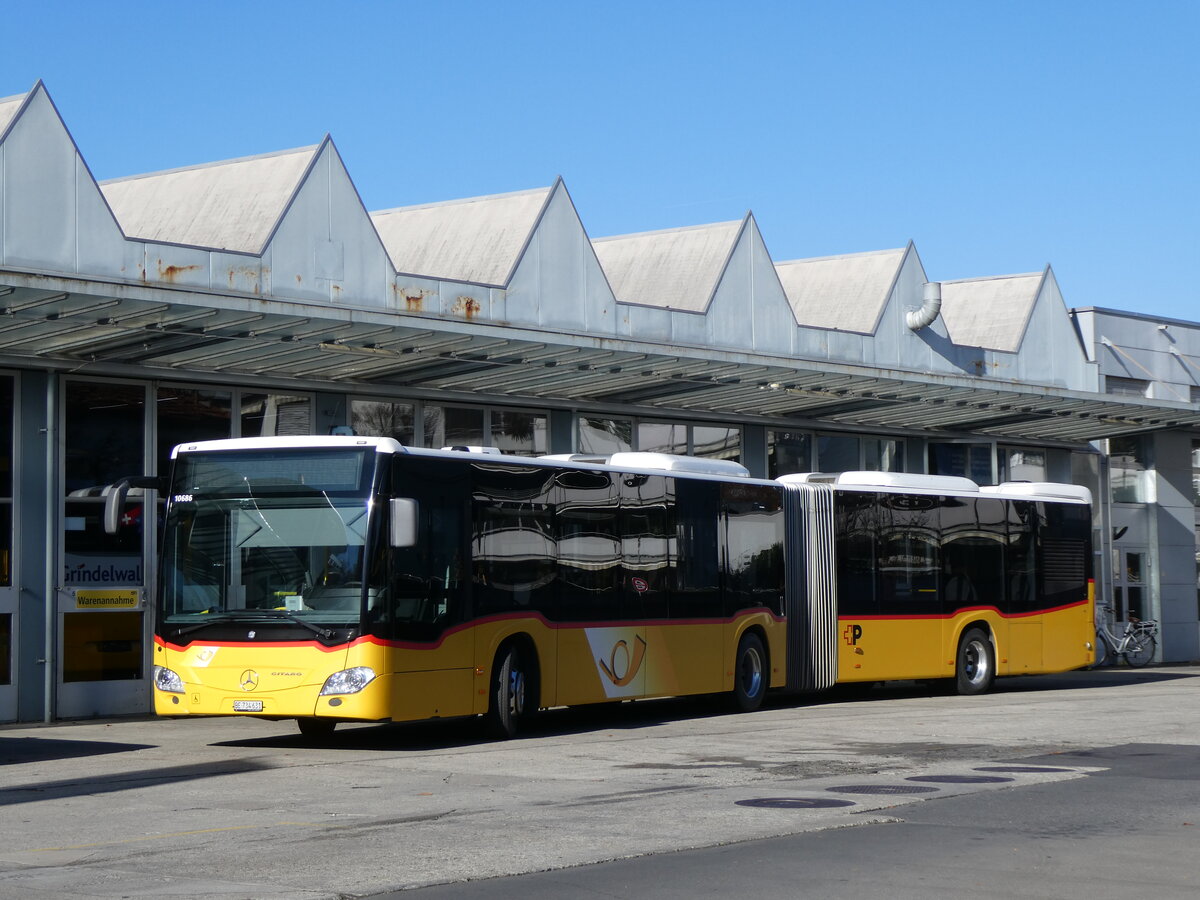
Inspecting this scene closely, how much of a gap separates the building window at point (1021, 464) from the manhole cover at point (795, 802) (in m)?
26.0

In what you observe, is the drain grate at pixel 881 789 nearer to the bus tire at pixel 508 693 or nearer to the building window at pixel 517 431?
the bus tire at pixel 508 693

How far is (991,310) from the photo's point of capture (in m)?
36.8

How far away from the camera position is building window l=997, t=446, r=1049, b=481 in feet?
121

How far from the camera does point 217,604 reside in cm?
1606

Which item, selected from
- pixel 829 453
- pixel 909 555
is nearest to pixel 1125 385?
pixel 829 453

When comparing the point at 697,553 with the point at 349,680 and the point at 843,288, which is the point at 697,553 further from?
the point at 843,288

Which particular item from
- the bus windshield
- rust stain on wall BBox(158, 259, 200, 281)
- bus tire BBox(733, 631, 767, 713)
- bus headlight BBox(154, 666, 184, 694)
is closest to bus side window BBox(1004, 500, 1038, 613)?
bus tire BBox(733, 631, 767, 713)

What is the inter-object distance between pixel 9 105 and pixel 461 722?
8.67m

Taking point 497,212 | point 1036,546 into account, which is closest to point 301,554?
point 497,212

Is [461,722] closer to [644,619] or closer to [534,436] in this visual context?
[644,619]

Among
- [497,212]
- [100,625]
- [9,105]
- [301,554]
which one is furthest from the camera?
[497,212]

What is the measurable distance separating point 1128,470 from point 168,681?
28.8m

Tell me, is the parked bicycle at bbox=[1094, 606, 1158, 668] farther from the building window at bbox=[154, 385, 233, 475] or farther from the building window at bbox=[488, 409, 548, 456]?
the building window at bbox=[154, 385, 233, 475]

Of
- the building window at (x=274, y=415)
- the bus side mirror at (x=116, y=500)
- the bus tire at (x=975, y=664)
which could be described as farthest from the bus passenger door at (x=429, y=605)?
the bus tire at (x=975, y=664)
